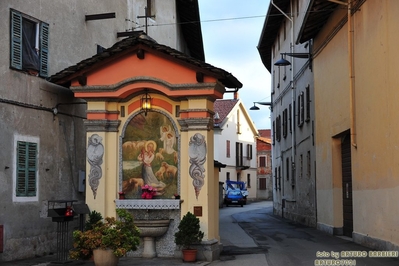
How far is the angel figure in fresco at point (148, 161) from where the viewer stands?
15.3 metres

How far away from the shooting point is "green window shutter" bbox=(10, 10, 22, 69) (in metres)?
14.8

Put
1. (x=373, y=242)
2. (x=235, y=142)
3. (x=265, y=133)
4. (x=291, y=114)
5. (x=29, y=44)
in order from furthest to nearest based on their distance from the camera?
(x=265, y=133), (x=235, y=142), (x=291, y=114), (x=373, y=242), (x=29, y=44)

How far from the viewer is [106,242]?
12508mm

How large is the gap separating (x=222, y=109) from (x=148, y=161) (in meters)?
48.4

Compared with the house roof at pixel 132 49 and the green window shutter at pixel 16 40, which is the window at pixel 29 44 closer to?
the green window shutter at pixel 16 40

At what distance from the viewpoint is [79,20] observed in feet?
58.7

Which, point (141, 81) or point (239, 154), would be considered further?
point (239, 154)

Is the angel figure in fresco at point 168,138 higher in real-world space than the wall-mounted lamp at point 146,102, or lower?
lower

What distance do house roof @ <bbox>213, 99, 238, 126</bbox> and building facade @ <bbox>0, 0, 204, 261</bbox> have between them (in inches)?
1649

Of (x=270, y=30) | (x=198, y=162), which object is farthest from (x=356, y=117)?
(x=270, y=30)

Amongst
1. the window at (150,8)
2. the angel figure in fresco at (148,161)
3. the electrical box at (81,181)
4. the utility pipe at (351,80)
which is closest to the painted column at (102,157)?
the angel figure in fresco at (148,161)

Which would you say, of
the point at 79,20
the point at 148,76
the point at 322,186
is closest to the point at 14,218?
the point at 148,76

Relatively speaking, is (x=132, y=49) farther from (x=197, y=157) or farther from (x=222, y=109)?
(x=222, y=109)

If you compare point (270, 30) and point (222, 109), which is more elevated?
point (270, 30)
